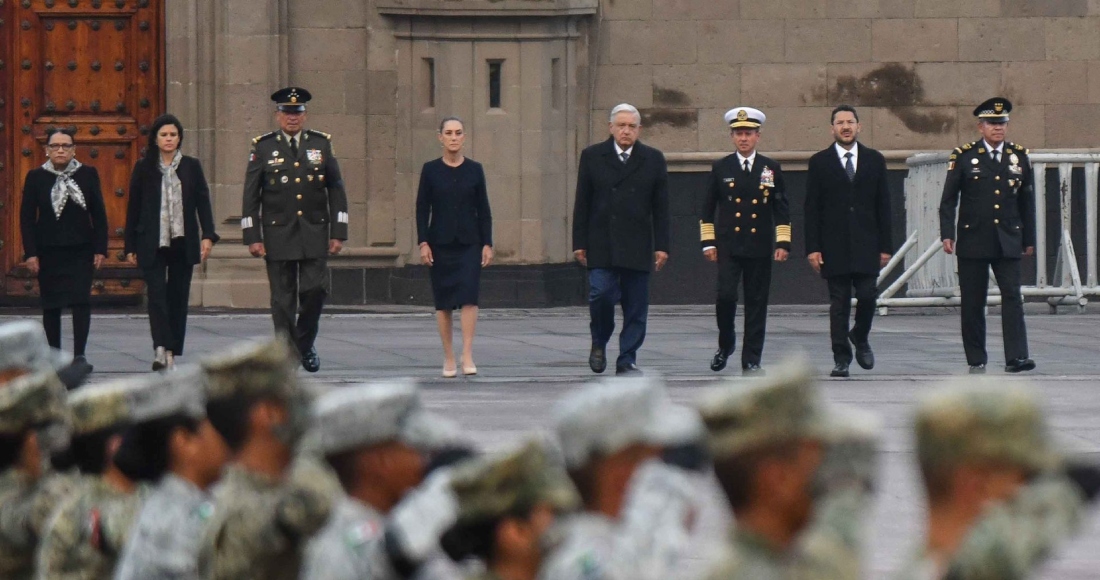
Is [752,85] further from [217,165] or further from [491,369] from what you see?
[491,369]

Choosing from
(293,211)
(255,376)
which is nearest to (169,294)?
(293,211)

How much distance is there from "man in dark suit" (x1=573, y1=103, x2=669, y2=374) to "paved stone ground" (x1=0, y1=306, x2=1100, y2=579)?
0.41 metres

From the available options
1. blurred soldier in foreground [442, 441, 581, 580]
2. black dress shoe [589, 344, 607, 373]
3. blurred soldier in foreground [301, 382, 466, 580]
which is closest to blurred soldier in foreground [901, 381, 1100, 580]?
blurred soldier in foreground [442, 441, 581, 580]

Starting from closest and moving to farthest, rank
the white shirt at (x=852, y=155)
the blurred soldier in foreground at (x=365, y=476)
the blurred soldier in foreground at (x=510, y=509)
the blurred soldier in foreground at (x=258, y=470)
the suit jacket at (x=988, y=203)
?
the blurred soldier in foreground at (x=510, y=509) < the blurred soldier in foreground at (x=365, y=476) < the blurred soldier in foreground at (x=258, y=470) < the suit jacket at (x=988, y=203) < the white shirt at (x=852, y=155)

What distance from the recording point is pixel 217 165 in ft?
63.9

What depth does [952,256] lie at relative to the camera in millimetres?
19250

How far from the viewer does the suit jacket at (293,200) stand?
14.5 metres

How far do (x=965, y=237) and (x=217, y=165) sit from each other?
7649mm

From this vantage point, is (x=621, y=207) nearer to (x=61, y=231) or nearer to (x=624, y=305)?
(x=624, y=305)

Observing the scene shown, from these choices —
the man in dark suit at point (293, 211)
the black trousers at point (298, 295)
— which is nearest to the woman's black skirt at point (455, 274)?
the man in dark suit at point (293, 211)

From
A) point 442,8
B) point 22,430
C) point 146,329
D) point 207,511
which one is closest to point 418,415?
point 207,511

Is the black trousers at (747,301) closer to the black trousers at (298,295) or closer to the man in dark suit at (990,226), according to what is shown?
the man in dark suit at (990,226)

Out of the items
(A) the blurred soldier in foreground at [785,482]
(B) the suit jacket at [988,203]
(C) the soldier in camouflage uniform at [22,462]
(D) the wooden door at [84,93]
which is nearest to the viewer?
(A) the blurred soldier in foreground at [785,482]

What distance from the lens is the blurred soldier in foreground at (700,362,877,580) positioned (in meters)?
3.36
